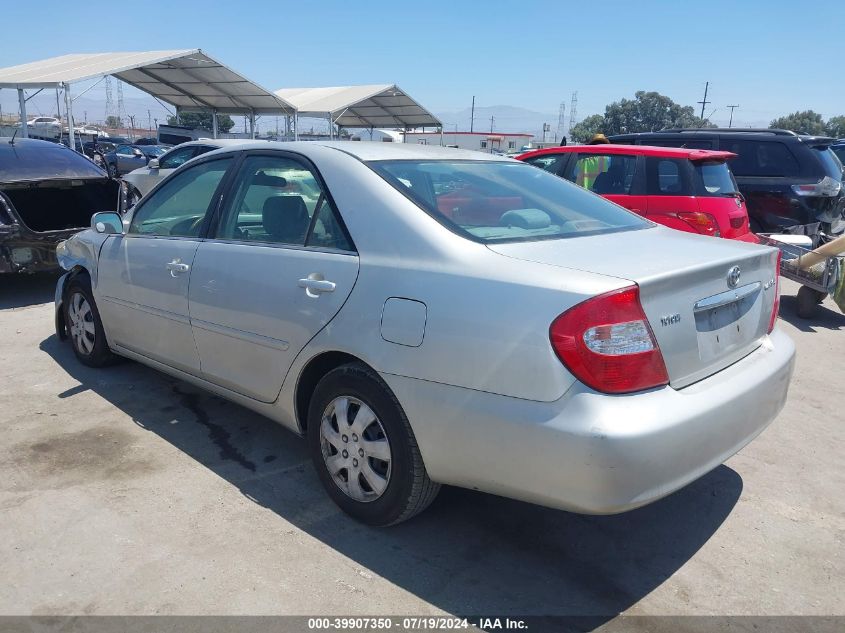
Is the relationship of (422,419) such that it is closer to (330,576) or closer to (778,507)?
(330,576)

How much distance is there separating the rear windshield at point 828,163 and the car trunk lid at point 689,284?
24.9 feet

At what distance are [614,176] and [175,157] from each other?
883 centimetres

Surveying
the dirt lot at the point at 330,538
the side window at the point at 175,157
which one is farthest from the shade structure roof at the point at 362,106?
the dirt lot at the point at 330,538

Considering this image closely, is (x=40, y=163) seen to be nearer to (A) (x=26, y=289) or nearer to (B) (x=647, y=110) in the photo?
(A) (x=26, y=289)

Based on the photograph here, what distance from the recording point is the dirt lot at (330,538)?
260 cm

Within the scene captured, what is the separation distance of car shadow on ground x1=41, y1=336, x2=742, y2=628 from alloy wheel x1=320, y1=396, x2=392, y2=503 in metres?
0.20

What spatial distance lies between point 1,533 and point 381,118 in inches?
1378

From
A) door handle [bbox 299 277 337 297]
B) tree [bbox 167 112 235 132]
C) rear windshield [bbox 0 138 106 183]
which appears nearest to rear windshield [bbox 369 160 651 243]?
door handle [bbox 299 277 337 297]

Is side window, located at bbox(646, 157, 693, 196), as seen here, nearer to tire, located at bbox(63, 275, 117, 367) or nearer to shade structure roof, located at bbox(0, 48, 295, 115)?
tire, located at bbox(63, 275, 117, 367)

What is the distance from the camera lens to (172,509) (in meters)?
3.19

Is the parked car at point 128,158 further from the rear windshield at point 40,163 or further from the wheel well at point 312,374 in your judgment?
the wheel well at point 312,374

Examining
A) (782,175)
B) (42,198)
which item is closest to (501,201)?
(42,198)

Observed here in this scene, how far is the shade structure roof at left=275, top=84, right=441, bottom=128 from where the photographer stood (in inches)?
1174

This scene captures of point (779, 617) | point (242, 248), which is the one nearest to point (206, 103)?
point (242, 248)
